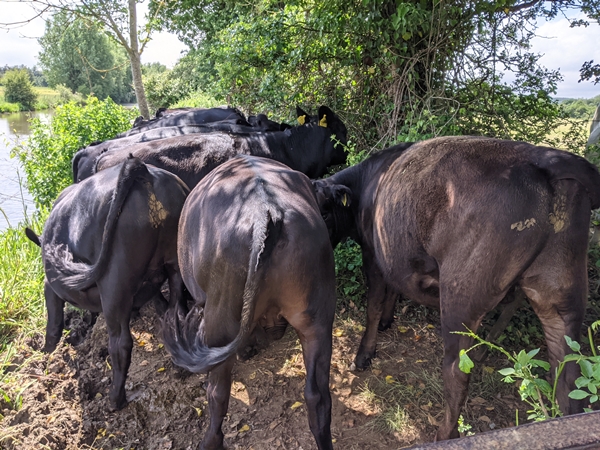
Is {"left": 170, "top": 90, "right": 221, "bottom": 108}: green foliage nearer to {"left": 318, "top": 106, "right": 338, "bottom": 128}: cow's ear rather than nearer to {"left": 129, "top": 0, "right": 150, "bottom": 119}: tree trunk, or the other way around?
{"left": 129, "top": 0, "right": 150, "bottom": 119}: tree trunk

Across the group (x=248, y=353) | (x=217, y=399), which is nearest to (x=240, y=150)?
(x=248, y=353)

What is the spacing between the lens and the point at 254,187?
2637 mm

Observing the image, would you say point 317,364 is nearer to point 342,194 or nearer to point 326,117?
point 342,194

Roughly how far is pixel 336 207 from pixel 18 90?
38.8 meters

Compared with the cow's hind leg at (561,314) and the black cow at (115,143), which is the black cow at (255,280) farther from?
the black cow at (115,143)

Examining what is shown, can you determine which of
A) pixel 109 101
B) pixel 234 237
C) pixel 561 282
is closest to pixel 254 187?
pixel 234 237

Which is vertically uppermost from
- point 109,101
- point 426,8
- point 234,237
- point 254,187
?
point 426,8

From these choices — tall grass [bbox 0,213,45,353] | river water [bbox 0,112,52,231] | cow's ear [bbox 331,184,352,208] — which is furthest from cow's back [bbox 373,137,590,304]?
river water [bbox 0,112,52,231]

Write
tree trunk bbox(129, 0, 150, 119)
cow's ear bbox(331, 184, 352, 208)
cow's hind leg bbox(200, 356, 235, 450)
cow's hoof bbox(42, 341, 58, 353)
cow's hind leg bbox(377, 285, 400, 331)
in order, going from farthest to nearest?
1. tree trunk bbox(129, 0, 150, 119)
2. cow's hind leg bbox(377, 285, 400, 331)
3. cow's hoof bbox(42, 341, 58, 353)
4. cow's ear bbox(331, 184, 352, 208)
5. cow's hind leg bbox(200, 356, 235, 450)

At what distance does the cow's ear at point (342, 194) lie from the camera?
149 inches

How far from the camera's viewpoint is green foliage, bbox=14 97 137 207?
6.90 metres

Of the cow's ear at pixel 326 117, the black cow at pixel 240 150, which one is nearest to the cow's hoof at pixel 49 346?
the black cow at pixel 240 150

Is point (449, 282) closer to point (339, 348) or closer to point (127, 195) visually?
point (339, 348)

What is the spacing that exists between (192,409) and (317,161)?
11.7ft
